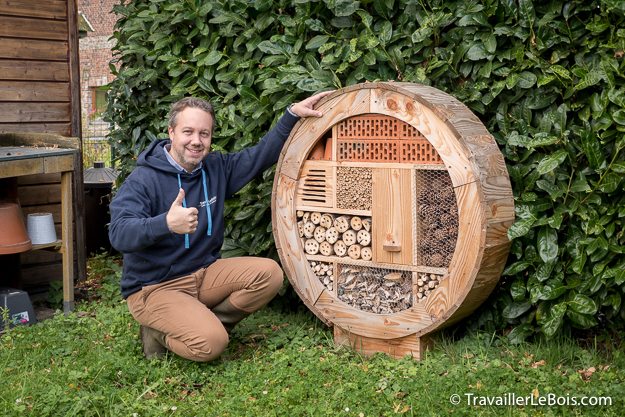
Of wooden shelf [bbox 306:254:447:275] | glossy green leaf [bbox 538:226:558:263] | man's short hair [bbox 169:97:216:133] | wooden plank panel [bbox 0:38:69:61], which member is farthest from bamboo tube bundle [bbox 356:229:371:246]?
wooden plank panel [bbox 0:38:69:61]

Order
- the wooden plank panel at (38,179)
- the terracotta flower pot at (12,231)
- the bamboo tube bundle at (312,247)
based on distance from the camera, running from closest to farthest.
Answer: the bamboo tube bundle at (312,247)
the terracotta flower pot at (12,231)
the wooden plank panel at (38,179)

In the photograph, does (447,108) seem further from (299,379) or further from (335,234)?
(299,379)

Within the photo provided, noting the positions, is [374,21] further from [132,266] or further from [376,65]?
[132,266]

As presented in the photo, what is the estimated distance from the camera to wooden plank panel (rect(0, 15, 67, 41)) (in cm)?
449

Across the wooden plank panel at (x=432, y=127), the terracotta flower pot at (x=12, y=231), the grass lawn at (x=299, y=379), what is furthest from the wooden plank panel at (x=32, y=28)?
the wooden plank panel at (x=432, y=127)

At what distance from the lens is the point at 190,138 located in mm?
3299

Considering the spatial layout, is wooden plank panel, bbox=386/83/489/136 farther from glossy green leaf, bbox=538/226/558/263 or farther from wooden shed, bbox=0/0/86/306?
wooden shed, bbox=0/0/86/306

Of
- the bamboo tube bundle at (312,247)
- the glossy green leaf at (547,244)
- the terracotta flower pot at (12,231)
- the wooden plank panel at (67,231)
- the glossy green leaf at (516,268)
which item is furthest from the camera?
the wooden plank panel at (67,231)

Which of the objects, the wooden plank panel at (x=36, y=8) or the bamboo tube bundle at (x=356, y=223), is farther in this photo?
the wooden plank panel at (x=36, y=8)

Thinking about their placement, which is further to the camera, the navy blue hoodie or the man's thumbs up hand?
the navy blue hoodie

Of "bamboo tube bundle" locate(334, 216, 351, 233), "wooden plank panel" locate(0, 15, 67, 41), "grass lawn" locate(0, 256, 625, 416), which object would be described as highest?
"wooden plank panel" locate(0, 15, 67, 41)

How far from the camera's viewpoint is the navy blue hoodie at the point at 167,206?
3031mm

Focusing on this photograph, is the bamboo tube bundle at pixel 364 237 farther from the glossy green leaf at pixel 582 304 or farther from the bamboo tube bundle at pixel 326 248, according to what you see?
the glossy green leaf at pixel 582 304

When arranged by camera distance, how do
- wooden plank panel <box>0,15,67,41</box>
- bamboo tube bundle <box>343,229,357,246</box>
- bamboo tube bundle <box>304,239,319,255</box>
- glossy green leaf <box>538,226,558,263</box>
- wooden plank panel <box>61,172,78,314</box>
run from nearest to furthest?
glossy green leaf <box>538,226,558,263</box> < bamboo tube bundle <box>343,229,357,246</box> < bamboo tube bundle <box>304,239,319,255</box> < wooden plank panel <box>61,172,78,314</box> < wooden plank panel <box>0,15,67,41</box>
